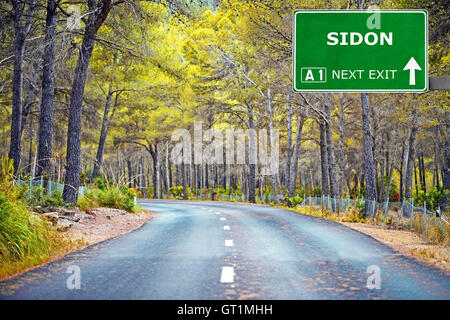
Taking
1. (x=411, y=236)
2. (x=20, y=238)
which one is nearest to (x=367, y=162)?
(x=411, y=236)

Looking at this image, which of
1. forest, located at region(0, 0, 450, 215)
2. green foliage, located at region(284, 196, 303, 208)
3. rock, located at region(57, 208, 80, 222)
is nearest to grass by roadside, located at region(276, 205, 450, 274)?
forest, located at region(0, 0, 450, 215)

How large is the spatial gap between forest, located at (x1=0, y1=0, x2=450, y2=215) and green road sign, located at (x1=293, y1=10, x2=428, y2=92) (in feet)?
8.68

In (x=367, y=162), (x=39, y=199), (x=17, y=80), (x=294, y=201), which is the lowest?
(x=294, y=201)

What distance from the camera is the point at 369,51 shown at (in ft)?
38.7

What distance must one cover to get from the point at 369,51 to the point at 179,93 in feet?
76.7

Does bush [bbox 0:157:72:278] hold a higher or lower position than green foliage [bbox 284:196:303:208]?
higher

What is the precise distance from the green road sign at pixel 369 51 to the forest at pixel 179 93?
2.65 metres

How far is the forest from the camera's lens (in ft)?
60.1

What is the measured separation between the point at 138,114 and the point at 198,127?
7.71m

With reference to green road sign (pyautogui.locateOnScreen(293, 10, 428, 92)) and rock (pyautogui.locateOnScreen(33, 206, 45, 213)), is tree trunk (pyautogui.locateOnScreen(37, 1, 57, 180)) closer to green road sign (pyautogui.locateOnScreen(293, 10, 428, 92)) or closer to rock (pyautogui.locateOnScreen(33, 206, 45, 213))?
rock (pyautogui.locateOnScreen(33, 206, 45, 213))

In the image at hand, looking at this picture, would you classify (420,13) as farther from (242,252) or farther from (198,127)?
(198,127)

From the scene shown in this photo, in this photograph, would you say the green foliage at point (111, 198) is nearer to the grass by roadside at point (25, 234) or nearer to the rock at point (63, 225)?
the rock at point (63, 225)

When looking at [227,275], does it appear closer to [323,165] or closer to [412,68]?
[412,68]
